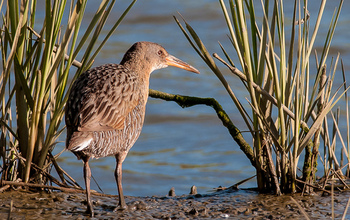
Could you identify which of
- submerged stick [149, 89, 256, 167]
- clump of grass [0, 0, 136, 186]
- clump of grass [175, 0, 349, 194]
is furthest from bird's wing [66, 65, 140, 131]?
clump of grass [175, 0, 349, 194]

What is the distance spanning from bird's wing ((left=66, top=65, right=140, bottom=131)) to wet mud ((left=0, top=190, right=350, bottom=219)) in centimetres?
70

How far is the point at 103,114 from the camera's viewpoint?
4.66 m

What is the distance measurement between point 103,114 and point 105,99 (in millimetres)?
163

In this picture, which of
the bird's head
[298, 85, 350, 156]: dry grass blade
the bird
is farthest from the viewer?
the bird's head

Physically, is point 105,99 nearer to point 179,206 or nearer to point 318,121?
point 179,206

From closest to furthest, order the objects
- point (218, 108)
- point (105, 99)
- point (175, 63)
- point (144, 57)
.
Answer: point (105, 99) → point (218, 108) → point (144, 57) → point (175, 63)

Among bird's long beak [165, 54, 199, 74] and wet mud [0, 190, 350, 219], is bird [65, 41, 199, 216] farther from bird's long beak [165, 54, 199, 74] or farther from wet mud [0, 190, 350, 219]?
bird's long beak [165, 54, 199, 74]

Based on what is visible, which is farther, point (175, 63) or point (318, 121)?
point (175, 63)

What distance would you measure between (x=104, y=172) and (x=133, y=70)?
204cm

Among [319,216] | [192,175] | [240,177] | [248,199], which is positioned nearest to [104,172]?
[192,175]

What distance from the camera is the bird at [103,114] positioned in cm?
454

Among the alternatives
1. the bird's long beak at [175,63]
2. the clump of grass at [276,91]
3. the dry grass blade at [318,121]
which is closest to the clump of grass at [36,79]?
the clump of grass at [276,91]

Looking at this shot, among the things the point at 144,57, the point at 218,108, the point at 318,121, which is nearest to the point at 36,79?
the point at 144,57

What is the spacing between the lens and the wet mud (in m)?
4.56
